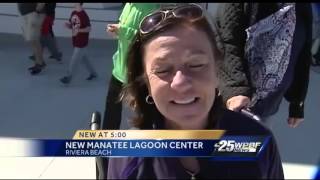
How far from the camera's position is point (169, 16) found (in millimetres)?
1539

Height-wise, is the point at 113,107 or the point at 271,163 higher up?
the point at 113,107

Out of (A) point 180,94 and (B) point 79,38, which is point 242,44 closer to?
(A) point 180,94

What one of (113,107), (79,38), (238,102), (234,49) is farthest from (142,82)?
(79,38)

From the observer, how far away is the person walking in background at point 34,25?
242 inches

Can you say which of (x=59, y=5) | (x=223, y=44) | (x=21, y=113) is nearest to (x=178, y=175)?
(x=223, y=44)

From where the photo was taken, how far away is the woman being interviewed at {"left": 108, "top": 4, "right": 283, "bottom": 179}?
4.92ft

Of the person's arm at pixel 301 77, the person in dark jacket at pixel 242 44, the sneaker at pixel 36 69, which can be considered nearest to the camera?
the person in dark jacket at pixel 242 44

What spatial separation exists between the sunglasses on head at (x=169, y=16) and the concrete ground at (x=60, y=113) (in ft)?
7.69

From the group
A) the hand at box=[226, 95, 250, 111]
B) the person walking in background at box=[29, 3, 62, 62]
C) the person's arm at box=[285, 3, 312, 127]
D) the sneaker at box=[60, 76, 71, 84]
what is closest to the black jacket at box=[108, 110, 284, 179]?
the hand at box=[226, 95, 250, 111]

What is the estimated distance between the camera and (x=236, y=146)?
1.69m

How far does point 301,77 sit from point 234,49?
0.48 metres

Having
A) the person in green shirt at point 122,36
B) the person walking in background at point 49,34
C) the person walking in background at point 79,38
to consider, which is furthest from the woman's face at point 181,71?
the person walking in background at point 49,34

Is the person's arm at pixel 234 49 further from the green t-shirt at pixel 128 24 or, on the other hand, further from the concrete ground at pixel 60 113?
the concrete ground at pixel 60 113

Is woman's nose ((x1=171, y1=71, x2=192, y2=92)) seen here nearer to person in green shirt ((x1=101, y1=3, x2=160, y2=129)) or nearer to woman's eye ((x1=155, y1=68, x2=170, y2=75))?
woman's eye ((x1=155, y1=68, x2=170, y2=75))
